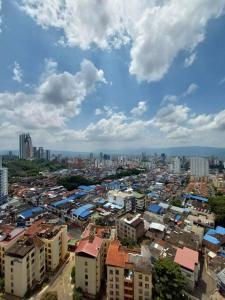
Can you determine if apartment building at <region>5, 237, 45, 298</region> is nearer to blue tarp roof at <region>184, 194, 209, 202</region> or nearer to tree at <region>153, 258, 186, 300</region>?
tree at <region>153, 258, 186, 300</region>

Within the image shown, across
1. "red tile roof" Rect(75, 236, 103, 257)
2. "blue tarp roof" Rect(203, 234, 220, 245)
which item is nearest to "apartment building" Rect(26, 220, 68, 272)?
"red tile roof" Rect(75, 236, 103, 257)

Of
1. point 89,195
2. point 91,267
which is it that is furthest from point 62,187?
point 91,267

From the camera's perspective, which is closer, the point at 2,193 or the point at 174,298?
the point at 174,298

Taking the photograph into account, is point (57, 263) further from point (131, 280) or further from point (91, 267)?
point (131, 280)

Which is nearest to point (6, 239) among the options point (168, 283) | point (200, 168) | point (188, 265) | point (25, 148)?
point (168, 283)

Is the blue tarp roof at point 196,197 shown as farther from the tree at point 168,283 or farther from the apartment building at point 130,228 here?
the tree at point 168,283
